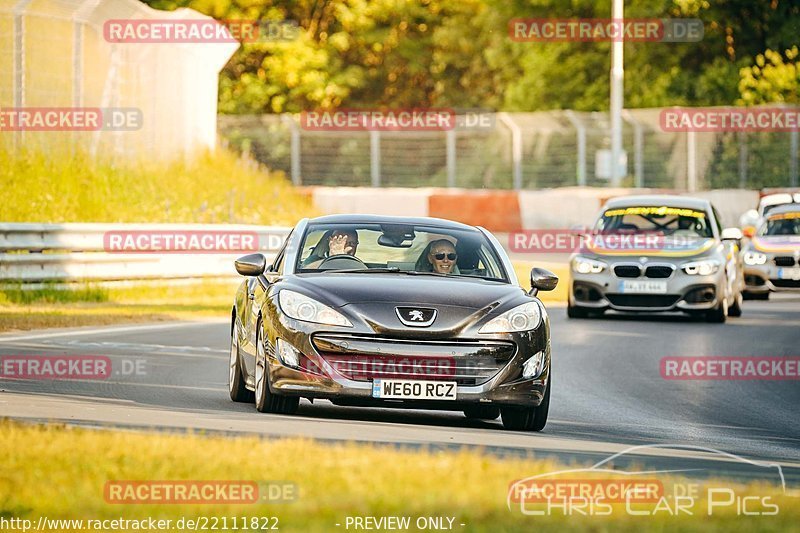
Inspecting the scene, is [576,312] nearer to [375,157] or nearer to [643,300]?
[643,300]

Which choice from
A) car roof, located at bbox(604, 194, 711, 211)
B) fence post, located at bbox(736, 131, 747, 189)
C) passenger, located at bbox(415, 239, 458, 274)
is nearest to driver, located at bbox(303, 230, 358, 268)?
passenger, located at bbox(415, 239, 458, 274)

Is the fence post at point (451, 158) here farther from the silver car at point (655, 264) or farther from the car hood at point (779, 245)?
the silver car at point (655, 264)

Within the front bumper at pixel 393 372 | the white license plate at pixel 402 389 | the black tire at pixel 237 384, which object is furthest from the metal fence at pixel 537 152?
the white license plate at pixel 402 389

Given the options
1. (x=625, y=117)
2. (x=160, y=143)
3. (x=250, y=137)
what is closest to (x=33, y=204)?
(x=160, y=143)

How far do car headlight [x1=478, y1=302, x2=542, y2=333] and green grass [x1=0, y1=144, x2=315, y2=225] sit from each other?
1523 cm

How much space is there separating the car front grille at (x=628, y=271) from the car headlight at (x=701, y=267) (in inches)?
21.3

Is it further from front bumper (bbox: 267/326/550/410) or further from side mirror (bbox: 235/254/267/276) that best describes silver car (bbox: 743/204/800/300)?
front bumper (bbox: 267/326/550/410)

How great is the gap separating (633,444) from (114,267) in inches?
545

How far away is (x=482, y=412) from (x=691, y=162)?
28057 mm

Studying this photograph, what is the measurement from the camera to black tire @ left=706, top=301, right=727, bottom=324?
22344mm

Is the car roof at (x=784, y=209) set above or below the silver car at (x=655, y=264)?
above

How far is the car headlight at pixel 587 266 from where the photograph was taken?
72.4 feet

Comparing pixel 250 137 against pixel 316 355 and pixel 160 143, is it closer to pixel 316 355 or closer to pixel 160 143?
pixel 160 143

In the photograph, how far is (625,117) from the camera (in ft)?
132
